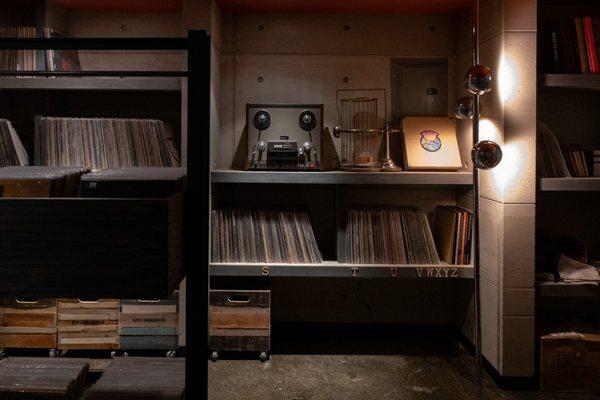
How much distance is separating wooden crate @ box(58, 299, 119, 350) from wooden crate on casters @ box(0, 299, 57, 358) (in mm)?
55

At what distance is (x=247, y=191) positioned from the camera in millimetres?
2867

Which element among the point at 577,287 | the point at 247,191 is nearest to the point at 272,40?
the point at 247,191

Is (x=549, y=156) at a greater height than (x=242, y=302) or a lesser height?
greater

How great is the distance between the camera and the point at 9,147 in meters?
2.36

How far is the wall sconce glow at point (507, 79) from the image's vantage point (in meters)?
2.15

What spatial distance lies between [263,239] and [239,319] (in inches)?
17.1

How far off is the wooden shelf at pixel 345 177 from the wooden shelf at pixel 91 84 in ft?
1.76

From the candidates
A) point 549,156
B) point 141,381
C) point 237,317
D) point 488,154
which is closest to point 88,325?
point 237,317

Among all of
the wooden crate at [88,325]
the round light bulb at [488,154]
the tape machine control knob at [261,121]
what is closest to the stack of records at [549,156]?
the round light bulb at [488,154]

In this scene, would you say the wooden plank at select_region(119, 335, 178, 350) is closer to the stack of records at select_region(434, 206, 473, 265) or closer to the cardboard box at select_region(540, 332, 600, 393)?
the stack of records at select_region(434, 206, 473, 265)

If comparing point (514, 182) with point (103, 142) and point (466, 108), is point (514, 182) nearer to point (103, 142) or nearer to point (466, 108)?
point (466, 108)

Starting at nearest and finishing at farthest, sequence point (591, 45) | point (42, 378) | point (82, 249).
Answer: point (82, 249), point (42, 378), point (591, 45)

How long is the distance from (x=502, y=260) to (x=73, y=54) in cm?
244

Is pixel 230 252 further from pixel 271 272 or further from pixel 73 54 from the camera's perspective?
pixel 73 54
